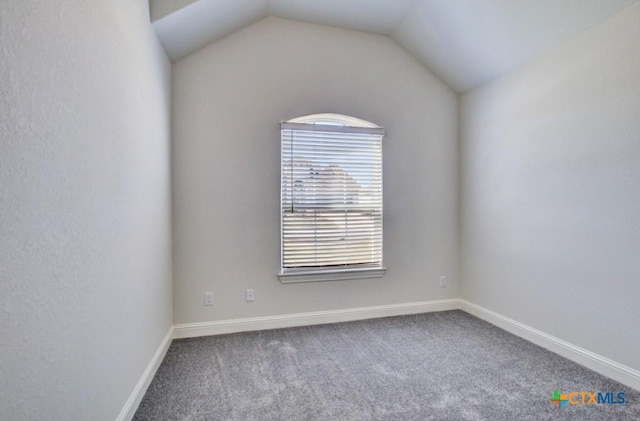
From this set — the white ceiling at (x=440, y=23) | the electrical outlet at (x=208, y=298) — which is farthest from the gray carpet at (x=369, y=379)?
the white ceiling at (x=440, y=23)

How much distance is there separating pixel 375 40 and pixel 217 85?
5.66ft

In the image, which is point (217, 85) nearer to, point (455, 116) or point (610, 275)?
point (455, 116)

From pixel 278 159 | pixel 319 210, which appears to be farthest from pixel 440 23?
pixel 319 210

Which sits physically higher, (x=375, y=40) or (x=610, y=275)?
(x=375, y=40)

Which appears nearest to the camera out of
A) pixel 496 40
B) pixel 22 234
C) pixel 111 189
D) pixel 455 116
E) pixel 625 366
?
pixel 22 234

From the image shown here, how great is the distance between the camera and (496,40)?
2.65 meters

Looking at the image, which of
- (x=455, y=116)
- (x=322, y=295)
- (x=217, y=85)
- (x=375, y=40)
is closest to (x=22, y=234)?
(x=217, y=85)

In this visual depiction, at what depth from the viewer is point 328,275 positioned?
3.10 metres

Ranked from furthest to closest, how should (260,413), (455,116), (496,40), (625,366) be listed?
(455,116) → (496,40) → (625,366) → (260,413)

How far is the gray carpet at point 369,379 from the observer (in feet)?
5.71

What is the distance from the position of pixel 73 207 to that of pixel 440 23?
317 centimetres

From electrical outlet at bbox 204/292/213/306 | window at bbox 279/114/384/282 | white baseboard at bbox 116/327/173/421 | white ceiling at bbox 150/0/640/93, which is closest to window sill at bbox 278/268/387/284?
→ window at bbox 279/114/384/282

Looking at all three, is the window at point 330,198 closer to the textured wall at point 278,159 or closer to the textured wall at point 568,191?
the textured wall at point 278,159

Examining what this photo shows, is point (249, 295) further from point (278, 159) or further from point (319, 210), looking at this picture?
point (278, 159)
